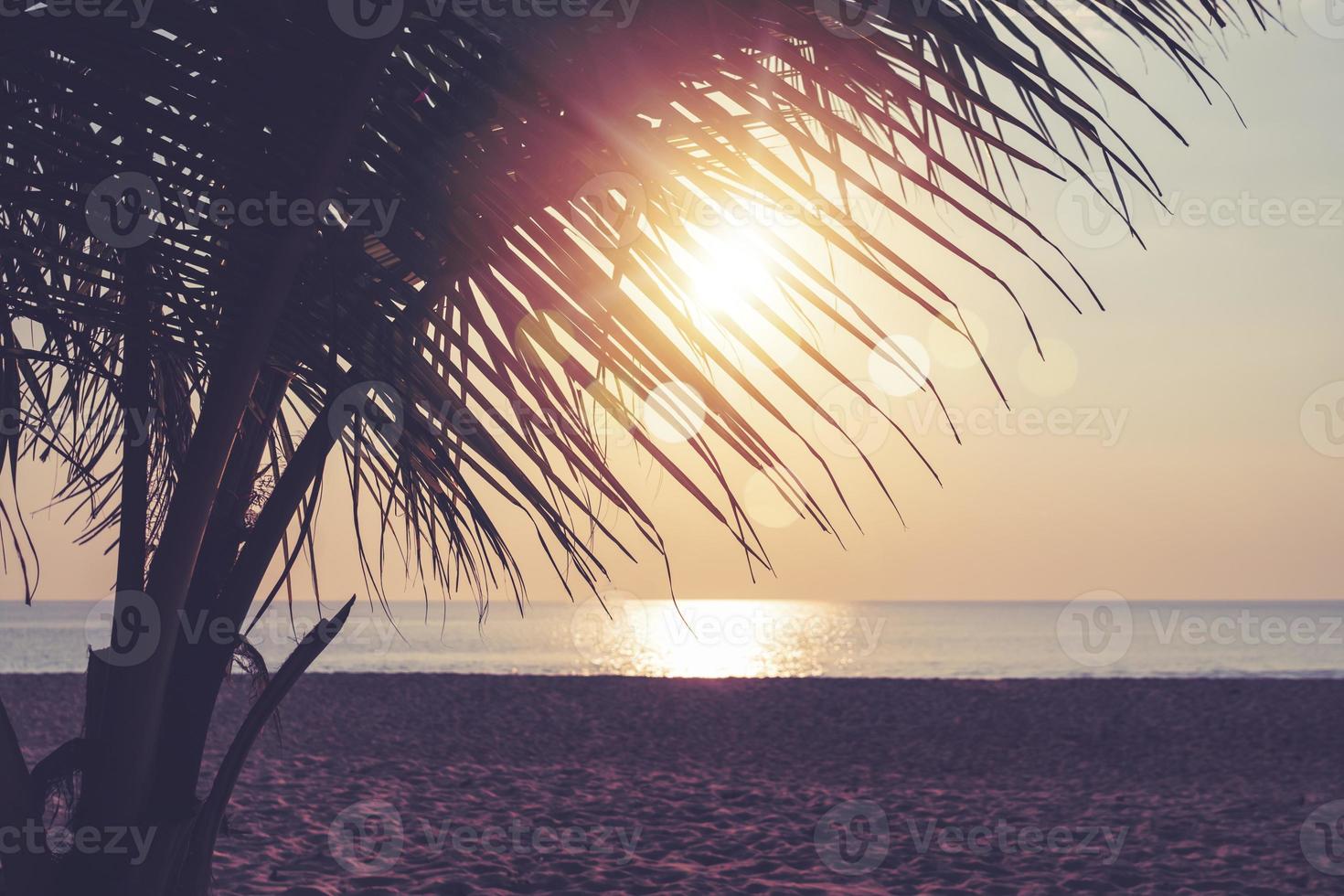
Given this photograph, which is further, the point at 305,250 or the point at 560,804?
the point at 560,804

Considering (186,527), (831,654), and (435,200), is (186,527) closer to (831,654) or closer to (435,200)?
(435,200)

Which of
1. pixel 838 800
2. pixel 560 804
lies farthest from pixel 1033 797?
pixel 560 804

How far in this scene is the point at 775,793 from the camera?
8.90 m

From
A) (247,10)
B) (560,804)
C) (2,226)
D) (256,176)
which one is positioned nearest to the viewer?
(247,10)

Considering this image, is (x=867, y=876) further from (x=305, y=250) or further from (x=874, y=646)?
(x=874, y=646)

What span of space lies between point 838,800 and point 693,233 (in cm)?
782

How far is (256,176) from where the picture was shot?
1615 millimetres

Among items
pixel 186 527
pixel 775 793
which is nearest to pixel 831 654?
pixel 775 793

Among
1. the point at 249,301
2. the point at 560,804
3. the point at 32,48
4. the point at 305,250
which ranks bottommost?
the point at 560,804

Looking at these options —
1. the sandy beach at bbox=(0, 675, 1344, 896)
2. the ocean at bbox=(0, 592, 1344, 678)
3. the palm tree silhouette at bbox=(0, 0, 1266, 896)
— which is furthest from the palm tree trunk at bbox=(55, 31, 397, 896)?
the ocean at bbox=(0, 592, 1344, 678)

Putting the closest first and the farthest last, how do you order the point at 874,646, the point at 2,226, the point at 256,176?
the point at 256,176
the point at 2,226
the point at 874,646

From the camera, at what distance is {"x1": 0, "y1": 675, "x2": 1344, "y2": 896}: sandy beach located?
6.07 m

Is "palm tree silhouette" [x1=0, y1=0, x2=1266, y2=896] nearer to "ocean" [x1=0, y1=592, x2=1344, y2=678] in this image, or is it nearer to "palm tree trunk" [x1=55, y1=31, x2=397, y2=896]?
"palm tree trunk" [x1=55, y1=31, x2=397, y2=896]

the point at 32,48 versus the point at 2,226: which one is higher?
the point at 32,48
